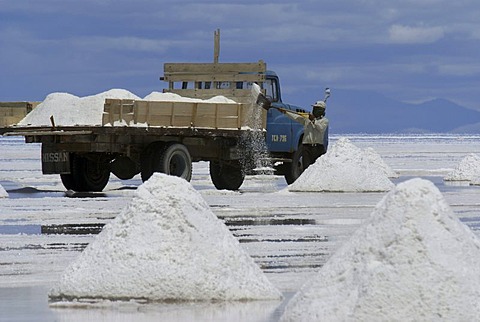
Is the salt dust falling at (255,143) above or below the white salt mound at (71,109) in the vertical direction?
below

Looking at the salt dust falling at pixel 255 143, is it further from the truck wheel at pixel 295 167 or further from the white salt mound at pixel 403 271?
the white salt mound at pixel 403 271

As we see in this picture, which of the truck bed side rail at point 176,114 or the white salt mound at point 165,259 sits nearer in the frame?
the white salt mound at point 165,259

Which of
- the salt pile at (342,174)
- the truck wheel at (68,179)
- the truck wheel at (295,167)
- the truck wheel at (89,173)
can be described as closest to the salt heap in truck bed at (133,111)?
the truck wheel at (89,173)

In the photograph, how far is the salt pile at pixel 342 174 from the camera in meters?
25.5

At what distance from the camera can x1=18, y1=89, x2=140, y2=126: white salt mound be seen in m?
24.0

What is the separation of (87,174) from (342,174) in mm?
5054

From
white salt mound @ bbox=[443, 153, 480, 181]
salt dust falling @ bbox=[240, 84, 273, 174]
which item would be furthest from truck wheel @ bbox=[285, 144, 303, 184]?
white salt mound @ bbox=[443, 153, 480, 181]

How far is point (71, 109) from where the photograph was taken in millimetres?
24234

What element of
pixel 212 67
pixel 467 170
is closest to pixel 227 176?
pixel 212 67

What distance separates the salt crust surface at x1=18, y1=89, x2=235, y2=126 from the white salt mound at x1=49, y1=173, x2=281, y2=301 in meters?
14.1

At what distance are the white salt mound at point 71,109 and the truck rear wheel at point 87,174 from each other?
912mm

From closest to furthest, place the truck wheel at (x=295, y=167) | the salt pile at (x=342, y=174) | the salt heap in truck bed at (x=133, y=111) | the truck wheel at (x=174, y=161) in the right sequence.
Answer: the salt heap in truck bed at (x=133, y=111) → the truck wheel at (x=174, y=161) → the salt pile at (x=342, y=174) → the truck wheel at (x=295, y=167)

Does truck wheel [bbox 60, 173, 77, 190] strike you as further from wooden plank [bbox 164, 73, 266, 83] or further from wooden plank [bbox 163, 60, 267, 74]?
wooden plank [bbox 163, 60, 267, 74]

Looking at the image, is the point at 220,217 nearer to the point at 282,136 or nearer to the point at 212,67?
the point at 282,136
